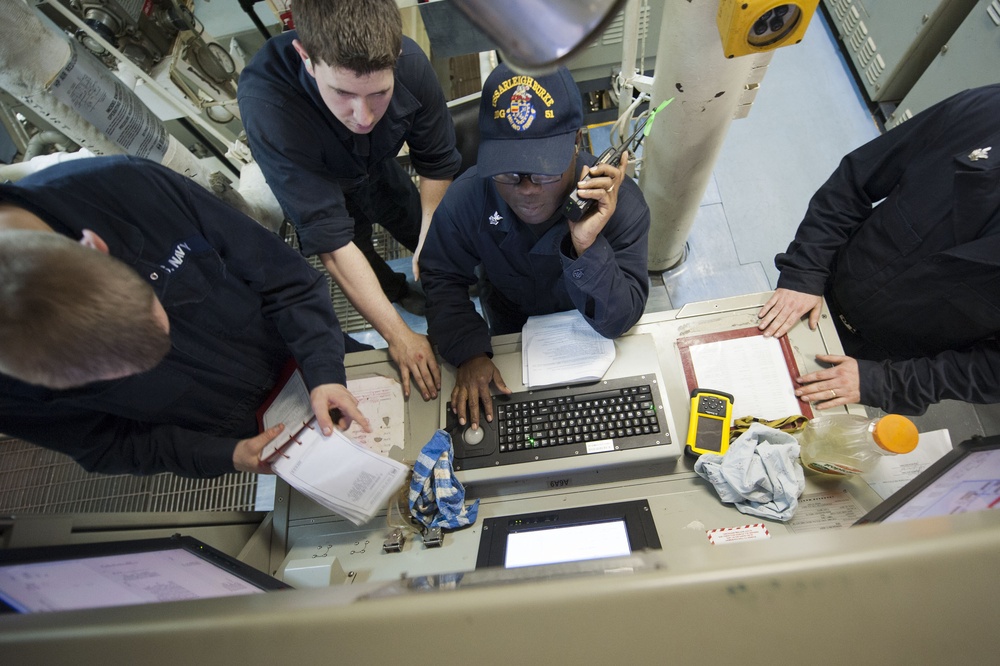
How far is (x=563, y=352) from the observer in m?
1.39

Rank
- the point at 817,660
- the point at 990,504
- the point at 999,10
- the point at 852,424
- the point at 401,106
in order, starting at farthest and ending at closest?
the point at 999,10 < the point at 401,106 < the point at 852,424 < the point at 990,504 < the point at 817,660

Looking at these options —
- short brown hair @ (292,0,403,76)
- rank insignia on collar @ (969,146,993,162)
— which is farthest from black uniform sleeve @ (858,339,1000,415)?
short brown hair @ (292,0,403,76)

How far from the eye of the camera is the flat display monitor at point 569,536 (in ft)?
3.54

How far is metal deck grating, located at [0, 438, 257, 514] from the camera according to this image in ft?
6.55

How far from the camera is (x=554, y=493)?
4.25 feet

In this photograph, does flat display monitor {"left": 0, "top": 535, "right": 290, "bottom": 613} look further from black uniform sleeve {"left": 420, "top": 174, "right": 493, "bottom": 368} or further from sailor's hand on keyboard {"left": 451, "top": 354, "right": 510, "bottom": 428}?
black uniform sleeve {"left": 420, "top": 174, "right": 493, "bottom": 368}

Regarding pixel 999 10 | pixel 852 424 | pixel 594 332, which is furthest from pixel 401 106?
pixel 999 10

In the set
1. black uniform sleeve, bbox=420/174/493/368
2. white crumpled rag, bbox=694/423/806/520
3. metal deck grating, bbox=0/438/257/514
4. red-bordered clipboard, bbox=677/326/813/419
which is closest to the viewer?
→ white crumpled rag, bbox=694/423/806/520

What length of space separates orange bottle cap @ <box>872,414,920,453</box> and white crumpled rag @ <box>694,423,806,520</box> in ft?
0.55

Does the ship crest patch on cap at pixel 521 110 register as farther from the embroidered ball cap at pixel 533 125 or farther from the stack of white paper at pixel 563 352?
the stack of white paper at pixel 563 352

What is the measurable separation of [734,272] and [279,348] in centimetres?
209

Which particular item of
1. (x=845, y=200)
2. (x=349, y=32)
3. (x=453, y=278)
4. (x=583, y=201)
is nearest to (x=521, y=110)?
(x=583, y=201)

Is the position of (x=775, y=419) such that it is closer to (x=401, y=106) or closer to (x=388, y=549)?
(x=388, y=549)

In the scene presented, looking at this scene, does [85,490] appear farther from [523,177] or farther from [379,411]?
[523,177]
